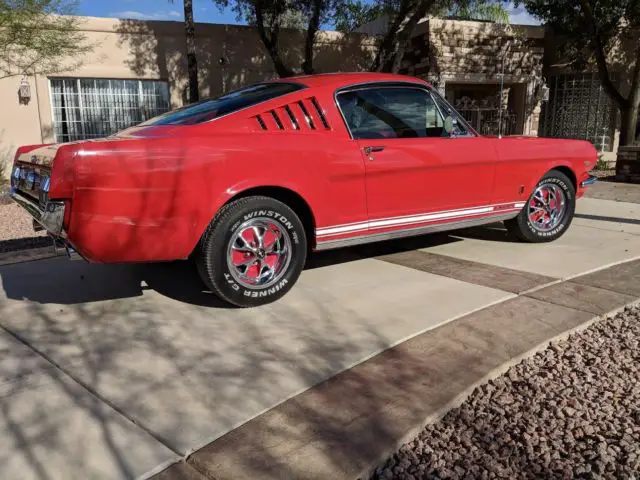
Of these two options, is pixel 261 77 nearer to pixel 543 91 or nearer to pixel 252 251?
pixel 543 91

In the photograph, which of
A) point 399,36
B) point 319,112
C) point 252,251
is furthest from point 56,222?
point 399,36

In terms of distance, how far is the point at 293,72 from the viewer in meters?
15.5

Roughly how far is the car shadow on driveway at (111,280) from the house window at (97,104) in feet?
31.1

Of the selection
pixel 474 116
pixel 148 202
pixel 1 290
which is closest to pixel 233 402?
pixel 148 202

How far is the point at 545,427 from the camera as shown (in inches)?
103

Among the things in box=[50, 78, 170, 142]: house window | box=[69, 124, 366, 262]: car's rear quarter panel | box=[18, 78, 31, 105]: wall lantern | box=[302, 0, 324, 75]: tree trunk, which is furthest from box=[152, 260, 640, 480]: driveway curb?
box=[18, 78, 31, 105]: wall lantern

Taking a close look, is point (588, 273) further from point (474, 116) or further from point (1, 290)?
point (474, 116)

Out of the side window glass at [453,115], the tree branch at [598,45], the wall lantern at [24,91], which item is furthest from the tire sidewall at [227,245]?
the tree branch at [598,45]

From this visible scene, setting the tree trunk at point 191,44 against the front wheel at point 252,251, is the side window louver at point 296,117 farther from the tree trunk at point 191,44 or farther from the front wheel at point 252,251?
the tree trunk at point 191,44

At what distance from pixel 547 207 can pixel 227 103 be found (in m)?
3.54

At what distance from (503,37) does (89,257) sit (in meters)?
15.7

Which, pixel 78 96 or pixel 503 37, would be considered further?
pixel 503 37

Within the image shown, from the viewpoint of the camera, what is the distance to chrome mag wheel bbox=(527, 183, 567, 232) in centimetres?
582

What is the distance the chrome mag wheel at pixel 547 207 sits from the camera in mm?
5824
